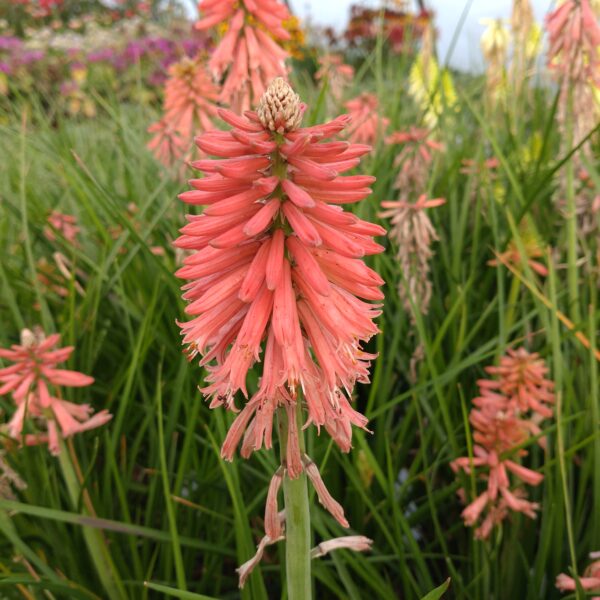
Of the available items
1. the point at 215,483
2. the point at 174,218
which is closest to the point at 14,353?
the point at 215,483

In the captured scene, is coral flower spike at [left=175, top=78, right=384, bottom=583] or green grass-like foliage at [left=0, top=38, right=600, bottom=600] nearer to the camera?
coral flower spike at [left=175, top=78, right=384, bottom=583]

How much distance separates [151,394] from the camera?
253cm

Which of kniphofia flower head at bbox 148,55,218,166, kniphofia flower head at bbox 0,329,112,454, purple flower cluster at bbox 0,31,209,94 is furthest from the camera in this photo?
purple flower cluster at bbox 0,31,209,94

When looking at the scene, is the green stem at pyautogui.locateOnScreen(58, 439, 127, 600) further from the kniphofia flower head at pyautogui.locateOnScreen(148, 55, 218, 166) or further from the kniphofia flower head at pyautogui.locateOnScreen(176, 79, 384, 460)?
the kniphofia flower head at pyautogui.locateOnScreen(148, 55, 218, 166)

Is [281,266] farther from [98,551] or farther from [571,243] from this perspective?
[571,243]

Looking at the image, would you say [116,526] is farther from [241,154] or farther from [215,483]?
[241,154]

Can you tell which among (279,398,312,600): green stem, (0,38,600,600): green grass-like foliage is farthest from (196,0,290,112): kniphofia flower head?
(279,398,312,600): green stem

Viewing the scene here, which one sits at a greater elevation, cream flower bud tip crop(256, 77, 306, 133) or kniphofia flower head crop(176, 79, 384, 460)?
cream flower bud tip crop(256, 77, 306, 133)

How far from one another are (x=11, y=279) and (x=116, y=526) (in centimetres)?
155

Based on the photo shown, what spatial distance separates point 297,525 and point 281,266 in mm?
481

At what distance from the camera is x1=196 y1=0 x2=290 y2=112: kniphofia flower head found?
7.98 ft

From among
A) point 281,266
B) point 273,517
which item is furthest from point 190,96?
point 273,517

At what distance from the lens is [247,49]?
2.60 metres

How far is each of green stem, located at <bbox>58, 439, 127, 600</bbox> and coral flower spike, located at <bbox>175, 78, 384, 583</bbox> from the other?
2.51 ft
